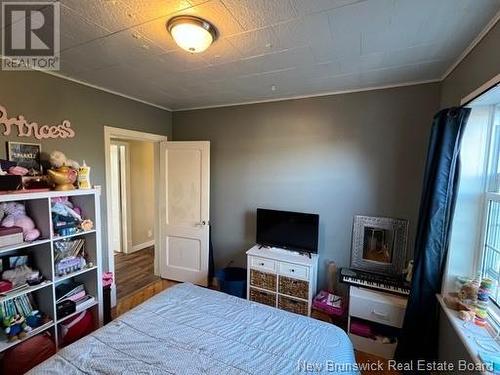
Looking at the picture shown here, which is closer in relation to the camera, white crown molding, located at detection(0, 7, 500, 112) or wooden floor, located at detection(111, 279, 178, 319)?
white crown molding, located at detection(0, 7, 500, 112)

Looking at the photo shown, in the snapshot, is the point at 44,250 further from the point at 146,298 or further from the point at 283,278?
the point at 283,278

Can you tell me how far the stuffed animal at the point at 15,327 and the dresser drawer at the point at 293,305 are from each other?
211cm

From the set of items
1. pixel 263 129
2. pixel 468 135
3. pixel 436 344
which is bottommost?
pixel 436 344

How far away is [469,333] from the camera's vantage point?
1393mm

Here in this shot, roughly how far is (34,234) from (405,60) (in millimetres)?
3052

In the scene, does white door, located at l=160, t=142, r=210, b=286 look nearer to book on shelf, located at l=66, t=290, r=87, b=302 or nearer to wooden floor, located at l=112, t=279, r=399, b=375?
wooden floor, located at l=112, t=279, r=399, b=375

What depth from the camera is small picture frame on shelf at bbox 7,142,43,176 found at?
1.86m

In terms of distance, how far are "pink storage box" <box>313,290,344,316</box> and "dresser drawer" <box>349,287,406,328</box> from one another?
0.14m

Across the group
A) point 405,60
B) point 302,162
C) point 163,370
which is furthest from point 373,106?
point 163,370

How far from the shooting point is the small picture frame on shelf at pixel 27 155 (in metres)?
1.86

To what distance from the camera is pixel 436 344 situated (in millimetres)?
1839

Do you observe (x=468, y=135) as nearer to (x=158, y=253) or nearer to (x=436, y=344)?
(x=436, y=344)

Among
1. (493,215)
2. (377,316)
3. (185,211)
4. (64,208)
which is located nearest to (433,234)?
(493,215)

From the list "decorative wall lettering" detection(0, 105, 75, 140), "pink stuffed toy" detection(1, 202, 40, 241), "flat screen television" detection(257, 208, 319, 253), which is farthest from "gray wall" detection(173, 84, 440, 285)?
"pink stuffed toy" detection(1, 202, 40, 241)
